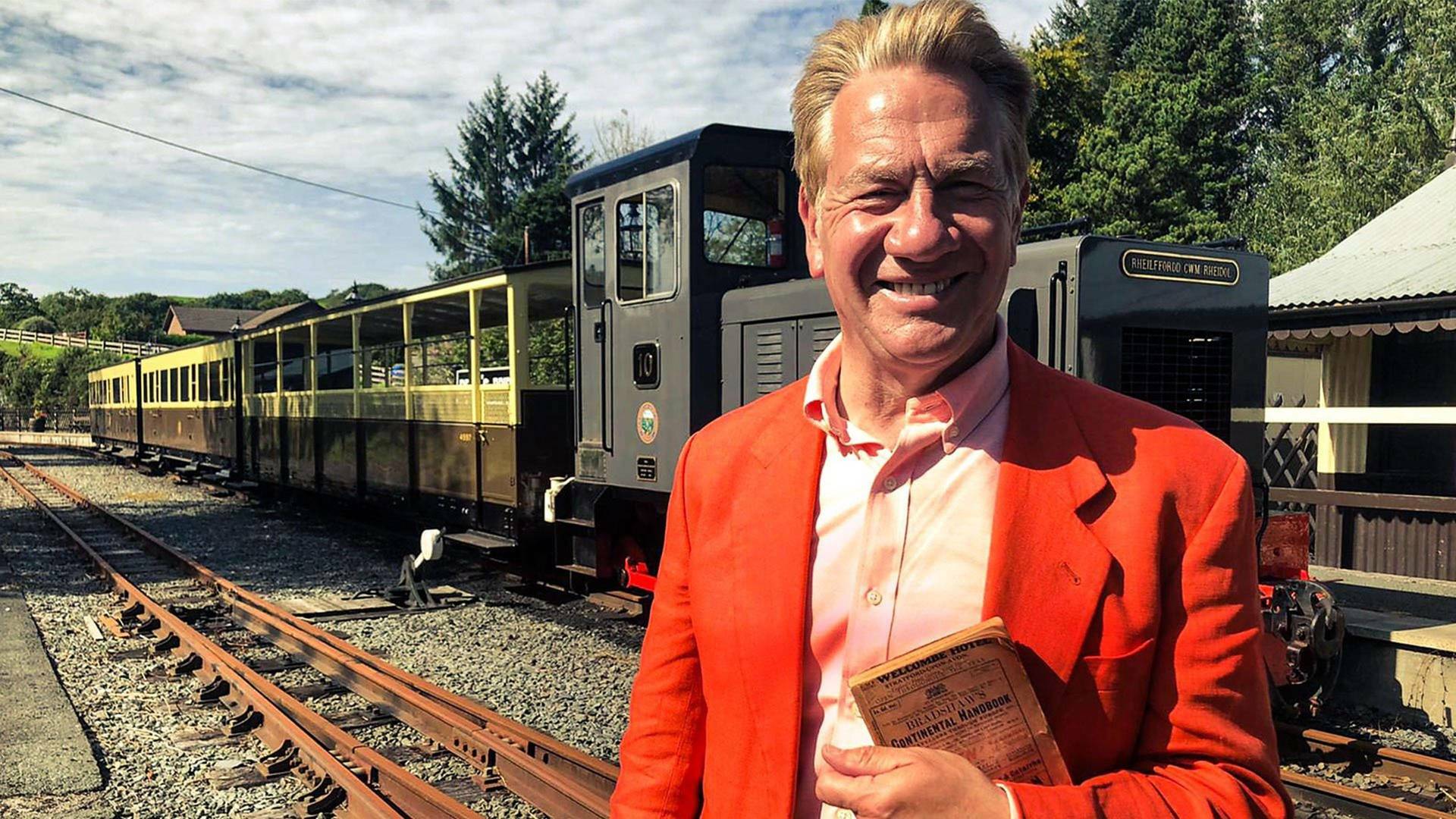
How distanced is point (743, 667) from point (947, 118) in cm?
85

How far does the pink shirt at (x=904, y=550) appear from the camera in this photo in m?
1.52

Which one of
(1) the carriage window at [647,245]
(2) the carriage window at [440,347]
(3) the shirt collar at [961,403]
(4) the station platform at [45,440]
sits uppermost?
(1) the carriage window at [647,245]

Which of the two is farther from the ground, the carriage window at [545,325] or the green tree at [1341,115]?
the green tree at [1341,115]

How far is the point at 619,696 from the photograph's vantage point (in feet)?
22.7

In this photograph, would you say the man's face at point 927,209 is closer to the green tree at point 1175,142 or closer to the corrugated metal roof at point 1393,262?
the corrugated metal roof at point 1393,262

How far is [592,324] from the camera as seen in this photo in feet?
28.1

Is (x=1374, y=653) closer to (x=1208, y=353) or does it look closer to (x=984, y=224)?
(x=1208, y=353)

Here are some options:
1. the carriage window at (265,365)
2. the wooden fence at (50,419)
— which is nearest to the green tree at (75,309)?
the wooden fence at (50,419)

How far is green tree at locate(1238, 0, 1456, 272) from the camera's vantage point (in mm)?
23156

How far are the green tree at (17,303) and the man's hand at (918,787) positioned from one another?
127 m

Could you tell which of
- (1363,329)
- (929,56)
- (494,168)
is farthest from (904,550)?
(494,168)

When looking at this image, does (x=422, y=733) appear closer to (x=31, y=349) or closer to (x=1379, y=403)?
(x=1379, y=403)

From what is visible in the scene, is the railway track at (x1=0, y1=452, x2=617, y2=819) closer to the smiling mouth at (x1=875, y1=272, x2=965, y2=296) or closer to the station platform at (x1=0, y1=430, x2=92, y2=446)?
the smiling mouth at (x1=875, y1=272, x2=965, y2=296)

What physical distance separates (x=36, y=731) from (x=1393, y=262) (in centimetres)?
1286
